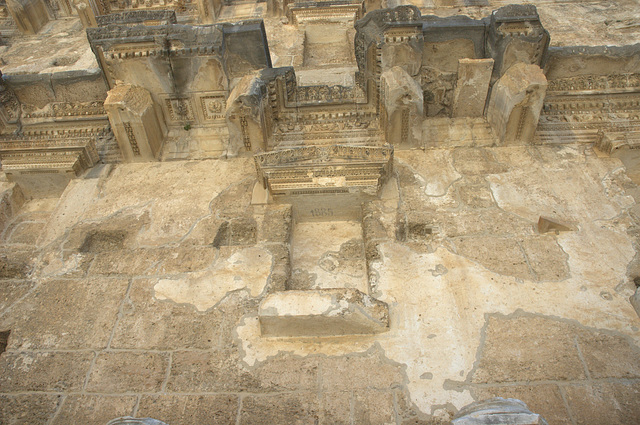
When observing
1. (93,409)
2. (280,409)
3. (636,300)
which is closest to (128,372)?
(93,409)

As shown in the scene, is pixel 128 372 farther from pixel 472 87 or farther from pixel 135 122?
pixel 472 87

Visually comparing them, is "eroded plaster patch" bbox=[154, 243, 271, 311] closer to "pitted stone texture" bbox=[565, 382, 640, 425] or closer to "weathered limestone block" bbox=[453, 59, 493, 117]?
"pitted stone texture" bbox=[565, 382, 640, 425]

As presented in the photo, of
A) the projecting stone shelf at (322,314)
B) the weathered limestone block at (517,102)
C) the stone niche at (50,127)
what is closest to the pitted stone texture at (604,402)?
the projecting stone shelf at (322,314)

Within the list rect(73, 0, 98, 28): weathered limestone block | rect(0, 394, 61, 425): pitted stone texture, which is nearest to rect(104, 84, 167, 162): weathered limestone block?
rect(0, 394, 61, 425): pitted stone texture

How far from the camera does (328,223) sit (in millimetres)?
4434

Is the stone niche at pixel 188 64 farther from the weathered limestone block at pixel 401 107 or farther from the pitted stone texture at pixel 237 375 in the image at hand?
the pitted stone texture at pixel 237 375

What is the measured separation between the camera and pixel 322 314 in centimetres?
302

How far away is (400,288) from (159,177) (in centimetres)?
292

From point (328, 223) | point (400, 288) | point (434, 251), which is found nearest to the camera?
point (400, 288)

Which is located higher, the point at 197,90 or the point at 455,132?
the point at 197,90

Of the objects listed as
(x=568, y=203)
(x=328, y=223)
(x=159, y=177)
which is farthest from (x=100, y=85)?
(x=568, y=203)

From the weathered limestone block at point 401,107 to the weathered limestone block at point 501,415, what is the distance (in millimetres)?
2980

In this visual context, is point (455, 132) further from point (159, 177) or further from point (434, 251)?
point (159, 177)

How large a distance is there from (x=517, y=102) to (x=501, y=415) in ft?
10.7
